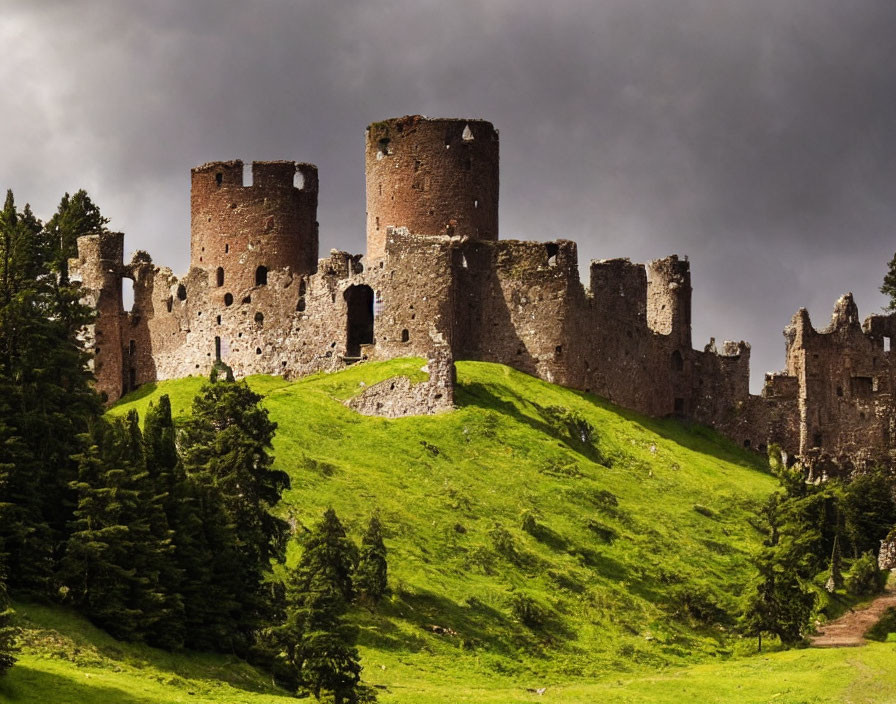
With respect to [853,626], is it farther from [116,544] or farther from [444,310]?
[116,544]

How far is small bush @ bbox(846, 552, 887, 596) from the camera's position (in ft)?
314

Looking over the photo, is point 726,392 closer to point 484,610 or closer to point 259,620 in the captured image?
point 484,610

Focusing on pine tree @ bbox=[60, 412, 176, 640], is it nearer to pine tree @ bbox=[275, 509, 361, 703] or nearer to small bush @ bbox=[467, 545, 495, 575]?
pine tree @ bbox=[275, 509, 361, 703]

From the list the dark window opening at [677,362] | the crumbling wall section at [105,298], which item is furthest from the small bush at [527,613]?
the dark window opening at [677,362]

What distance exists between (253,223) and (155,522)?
49.7 metres

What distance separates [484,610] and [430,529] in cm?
704

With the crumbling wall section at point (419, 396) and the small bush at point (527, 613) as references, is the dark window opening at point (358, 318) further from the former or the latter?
the small bush at point (527, 613)

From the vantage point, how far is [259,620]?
229ft

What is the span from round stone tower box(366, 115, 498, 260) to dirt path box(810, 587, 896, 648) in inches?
1341

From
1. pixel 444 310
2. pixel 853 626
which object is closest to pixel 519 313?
pixel 444 310

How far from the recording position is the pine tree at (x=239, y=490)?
229ft

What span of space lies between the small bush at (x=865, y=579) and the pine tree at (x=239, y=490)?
32476 millimetres

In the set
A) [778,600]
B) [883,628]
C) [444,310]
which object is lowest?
[883,628]

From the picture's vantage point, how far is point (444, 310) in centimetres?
10631
